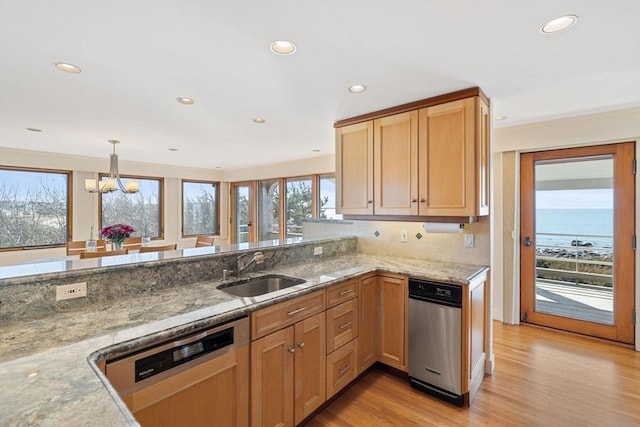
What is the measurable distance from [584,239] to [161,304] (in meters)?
4.08

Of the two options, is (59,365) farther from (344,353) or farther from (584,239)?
(584,239)

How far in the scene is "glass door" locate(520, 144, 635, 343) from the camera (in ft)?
10.2

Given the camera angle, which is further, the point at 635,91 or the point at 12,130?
the point at 12,130

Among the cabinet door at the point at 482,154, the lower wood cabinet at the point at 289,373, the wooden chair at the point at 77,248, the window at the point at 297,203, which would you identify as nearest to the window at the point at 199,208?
the window at the point at 297,203

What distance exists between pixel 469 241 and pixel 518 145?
1.57 m

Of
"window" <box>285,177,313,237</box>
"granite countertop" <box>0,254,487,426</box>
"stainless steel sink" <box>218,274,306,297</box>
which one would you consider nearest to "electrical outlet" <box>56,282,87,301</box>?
"granite countertop" <box>0,254,487,426</box>

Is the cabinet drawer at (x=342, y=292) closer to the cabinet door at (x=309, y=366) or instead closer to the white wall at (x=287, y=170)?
the cabinet door at (x=309, y=366)

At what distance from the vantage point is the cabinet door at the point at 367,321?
249 centimetres

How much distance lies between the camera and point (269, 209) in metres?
6.81

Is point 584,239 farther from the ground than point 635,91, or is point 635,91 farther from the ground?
point 635,91

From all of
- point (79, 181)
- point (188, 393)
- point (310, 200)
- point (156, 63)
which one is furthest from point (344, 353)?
point (79, 181)

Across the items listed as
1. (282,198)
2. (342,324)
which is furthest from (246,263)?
(282,198)

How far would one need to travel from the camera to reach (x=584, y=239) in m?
3.33

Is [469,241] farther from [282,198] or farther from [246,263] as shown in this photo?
[282,198]
